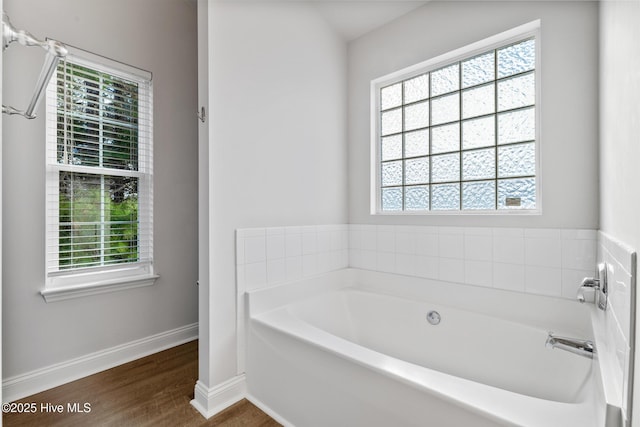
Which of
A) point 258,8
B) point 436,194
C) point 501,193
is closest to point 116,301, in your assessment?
point 258,8

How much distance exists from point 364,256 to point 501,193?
1.12 metres

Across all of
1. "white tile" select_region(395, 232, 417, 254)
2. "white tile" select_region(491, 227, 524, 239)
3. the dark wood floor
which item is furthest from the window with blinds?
"white tile" select_region(491, 227, 524, 239)

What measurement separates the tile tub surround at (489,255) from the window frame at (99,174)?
173cm

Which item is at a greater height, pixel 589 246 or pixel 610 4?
pixel 610 4

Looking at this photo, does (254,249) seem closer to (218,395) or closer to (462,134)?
(218,395)

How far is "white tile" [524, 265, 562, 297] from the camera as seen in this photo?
183cm

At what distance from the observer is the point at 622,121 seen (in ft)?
3.39

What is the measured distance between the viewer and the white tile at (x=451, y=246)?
86.2 inches

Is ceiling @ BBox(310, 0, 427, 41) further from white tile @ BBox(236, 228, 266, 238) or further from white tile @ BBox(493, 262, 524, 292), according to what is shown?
white tile @ BBox(493, 262, 524, 292)

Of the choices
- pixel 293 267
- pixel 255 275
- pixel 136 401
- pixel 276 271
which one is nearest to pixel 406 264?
pixel 293 267

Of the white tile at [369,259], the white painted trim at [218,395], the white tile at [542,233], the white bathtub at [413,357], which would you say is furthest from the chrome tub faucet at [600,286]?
the white painted trim at [218,395]

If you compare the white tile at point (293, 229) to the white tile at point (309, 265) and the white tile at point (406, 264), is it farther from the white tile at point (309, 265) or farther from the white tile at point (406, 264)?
the white tile at point (406, 264)

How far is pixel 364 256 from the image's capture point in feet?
8.92

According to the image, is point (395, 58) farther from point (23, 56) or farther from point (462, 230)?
point (23, 56)
